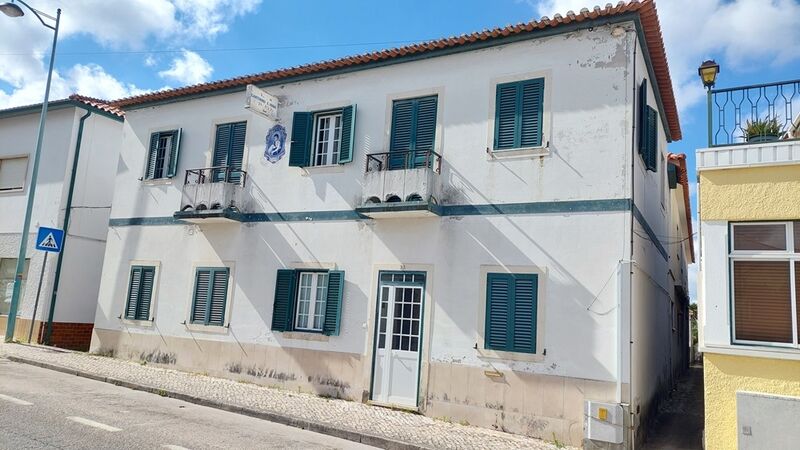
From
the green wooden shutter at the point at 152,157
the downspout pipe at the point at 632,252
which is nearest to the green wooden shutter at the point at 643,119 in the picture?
the downspout pipe at the point at 632,252

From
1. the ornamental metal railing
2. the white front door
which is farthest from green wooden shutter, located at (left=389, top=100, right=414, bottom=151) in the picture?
the ornamental metal railing

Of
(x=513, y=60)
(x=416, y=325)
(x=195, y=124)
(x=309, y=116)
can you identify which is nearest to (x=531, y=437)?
(x=416, y=325)

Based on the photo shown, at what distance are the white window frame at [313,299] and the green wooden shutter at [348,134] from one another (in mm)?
2321

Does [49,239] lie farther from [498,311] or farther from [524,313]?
[524,313]

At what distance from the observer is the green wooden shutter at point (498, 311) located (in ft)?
29.9

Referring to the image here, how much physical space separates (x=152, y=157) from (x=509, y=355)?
10.2 meters

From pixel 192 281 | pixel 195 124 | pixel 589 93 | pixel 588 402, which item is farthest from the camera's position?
pixel 195 124

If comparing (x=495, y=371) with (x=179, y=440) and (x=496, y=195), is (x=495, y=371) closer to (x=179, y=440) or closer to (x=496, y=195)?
(x=496, y=195)

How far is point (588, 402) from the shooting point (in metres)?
8.06

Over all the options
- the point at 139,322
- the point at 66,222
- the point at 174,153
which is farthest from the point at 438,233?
the point at 66,222

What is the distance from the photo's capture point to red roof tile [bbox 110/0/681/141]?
8.96 metres

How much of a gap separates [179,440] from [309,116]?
22.9 feet

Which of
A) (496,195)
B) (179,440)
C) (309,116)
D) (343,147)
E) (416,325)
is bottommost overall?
(179,440)

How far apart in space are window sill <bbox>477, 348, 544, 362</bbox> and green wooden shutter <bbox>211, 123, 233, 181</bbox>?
7.24 meters
